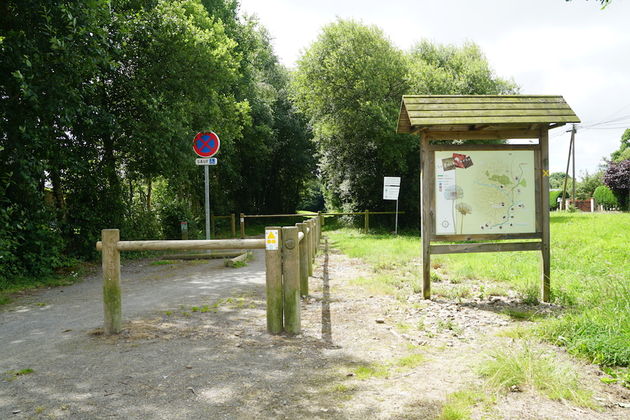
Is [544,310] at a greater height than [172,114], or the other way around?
[172,114]

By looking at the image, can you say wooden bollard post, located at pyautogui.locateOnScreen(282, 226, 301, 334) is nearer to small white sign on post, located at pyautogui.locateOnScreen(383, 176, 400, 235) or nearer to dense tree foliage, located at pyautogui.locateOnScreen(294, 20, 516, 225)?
small white sign on post, located at pyautogui.locateOnScreen(383, 176, 400, 235)

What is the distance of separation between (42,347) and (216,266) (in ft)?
19.7

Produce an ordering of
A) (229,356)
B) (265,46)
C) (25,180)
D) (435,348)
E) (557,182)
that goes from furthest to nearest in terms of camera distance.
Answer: (557,182)
(265,46)
(25,180)
(435,348)
(229,356)

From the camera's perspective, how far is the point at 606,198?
139ft

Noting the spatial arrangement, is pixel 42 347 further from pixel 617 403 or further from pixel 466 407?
pixel 617 403

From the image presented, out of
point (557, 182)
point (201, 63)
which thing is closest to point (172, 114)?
point (201, 63)

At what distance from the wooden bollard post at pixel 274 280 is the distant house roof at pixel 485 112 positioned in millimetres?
2805

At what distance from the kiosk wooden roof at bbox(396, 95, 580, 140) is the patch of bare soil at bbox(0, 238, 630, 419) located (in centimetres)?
252

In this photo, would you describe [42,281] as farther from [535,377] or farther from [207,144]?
[535,377]

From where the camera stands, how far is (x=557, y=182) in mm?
115438

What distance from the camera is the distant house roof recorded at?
6.34 meters

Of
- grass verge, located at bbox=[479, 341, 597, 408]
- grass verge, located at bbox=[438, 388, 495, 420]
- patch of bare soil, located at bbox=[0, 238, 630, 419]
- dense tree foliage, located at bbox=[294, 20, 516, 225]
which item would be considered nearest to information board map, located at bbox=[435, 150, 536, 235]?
patch of bare soil, located at bbox=[0, 238, 630, 419]

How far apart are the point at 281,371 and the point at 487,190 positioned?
4.31m

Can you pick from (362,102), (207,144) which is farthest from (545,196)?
(362,102)
